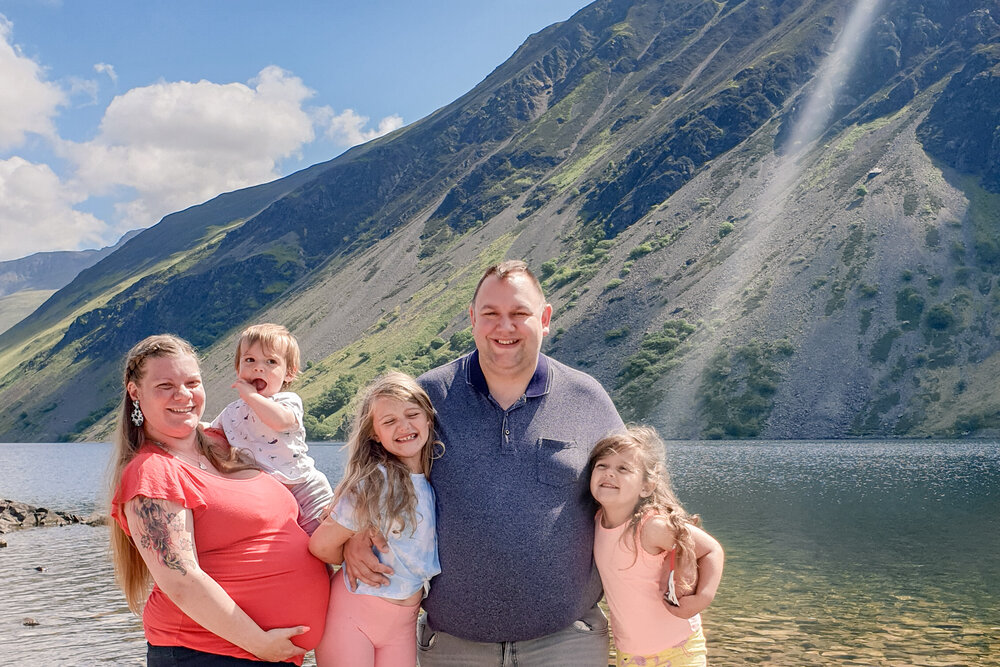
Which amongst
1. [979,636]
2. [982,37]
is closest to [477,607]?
[979,636]

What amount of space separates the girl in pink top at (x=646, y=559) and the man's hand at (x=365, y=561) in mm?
1424

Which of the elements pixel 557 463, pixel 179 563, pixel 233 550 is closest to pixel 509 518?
pixel 557 463

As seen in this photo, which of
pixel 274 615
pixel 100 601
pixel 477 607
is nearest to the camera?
pixel 274 615

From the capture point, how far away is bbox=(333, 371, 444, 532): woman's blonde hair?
5.20 m

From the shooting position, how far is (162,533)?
438 cm

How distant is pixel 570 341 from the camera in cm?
11875

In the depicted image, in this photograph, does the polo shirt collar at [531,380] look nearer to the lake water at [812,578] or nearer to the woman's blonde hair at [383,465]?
the woman's blonde hair at [383,465]

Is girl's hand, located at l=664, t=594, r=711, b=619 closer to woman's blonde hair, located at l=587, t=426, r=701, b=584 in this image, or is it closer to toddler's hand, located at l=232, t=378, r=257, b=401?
woman's blonde hair, located at l=587, t=426, r=701, b=584

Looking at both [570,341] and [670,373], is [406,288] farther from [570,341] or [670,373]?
[670,373]

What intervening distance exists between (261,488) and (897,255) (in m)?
115

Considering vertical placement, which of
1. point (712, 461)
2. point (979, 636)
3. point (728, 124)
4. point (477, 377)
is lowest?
point (712, 461)

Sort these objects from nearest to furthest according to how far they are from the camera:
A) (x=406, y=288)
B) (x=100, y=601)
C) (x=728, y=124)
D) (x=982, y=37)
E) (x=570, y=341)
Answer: (x=100, y=601) < (x=570, y=341) < (x=982, y=37) < (x=728, y=124) < (x=406, y=288)

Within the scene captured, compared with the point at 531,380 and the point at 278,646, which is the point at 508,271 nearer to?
the point at 531,380

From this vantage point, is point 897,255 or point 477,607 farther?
point 897,255
